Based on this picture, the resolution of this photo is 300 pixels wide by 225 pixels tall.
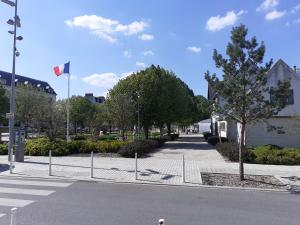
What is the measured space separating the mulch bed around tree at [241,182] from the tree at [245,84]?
0.50 m

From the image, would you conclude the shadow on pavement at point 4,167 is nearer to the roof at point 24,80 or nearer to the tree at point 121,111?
the tree at point 121,111

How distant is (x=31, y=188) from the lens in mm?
11883

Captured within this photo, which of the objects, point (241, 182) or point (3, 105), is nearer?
point (241, 182)

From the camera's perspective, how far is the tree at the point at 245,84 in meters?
14.3

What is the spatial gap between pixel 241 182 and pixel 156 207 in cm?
567

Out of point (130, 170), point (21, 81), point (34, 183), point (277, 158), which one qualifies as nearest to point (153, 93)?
point (277, 158)

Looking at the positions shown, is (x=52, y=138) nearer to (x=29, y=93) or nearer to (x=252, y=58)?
(x=252, y=58)

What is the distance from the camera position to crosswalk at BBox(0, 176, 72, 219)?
9.53m

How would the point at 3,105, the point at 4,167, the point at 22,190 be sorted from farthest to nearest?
the point at 3,105 → the point at 4,167 → the point at 22,190

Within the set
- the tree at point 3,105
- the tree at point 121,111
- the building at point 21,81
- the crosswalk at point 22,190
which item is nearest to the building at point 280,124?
the tree at point 121,111

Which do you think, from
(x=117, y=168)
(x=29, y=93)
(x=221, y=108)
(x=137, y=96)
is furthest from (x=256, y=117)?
(x=29, y=93)

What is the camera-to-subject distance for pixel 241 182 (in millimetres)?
14227

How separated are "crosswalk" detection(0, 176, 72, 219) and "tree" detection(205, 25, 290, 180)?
21.5ft

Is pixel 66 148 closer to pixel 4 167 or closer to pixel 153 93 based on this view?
pixel 4 167
